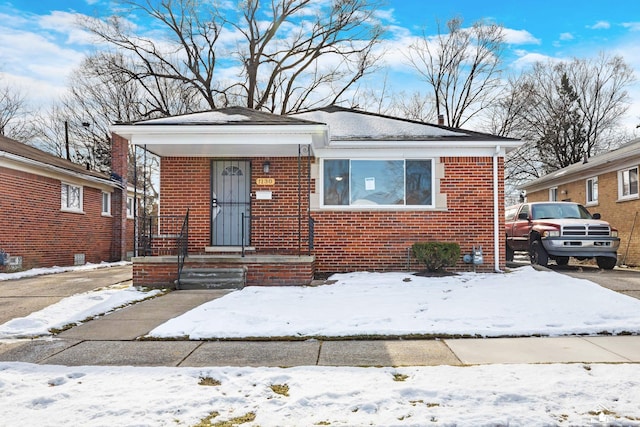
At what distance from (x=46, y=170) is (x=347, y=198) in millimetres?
10242

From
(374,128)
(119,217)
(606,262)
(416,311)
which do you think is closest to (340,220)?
(374,128)

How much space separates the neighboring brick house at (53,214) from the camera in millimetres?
12992

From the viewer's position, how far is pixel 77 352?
456 centimetres

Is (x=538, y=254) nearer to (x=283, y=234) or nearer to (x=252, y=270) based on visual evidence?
(x=283, y=234)

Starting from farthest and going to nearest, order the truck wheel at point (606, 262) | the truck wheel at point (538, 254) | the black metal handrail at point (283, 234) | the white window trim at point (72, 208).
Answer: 1. the white window trim at point (72, 208)
2. the truck wheel at point (606, 262)
3. the truck wheel at point (538, 254)
4. the black metal handrail at point (283, 234)

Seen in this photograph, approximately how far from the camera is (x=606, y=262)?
41.1 ft

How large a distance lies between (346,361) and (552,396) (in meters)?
1.73

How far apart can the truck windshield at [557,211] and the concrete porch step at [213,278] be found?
882 cm

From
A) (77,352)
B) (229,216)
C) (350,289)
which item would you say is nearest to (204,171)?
(229,216)

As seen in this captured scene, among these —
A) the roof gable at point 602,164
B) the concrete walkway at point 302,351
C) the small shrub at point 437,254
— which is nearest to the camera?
the concrete walkway at point 302,351

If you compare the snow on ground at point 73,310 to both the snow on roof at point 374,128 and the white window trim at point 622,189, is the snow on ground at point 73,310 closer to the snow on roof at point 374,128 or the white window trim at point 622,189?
the snow on roof at point 374,128

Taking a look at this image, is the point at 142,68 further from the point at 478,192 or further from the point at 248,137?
the point at 478,192

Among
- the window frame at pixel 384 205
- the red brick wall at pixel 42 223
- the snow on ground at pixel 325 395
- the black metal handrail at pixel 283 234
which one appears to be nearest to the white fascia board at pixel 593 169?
the window frame at pixel 384 205

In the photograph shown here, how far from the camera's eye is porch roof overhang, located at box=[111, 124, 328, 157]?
9.06 metres
